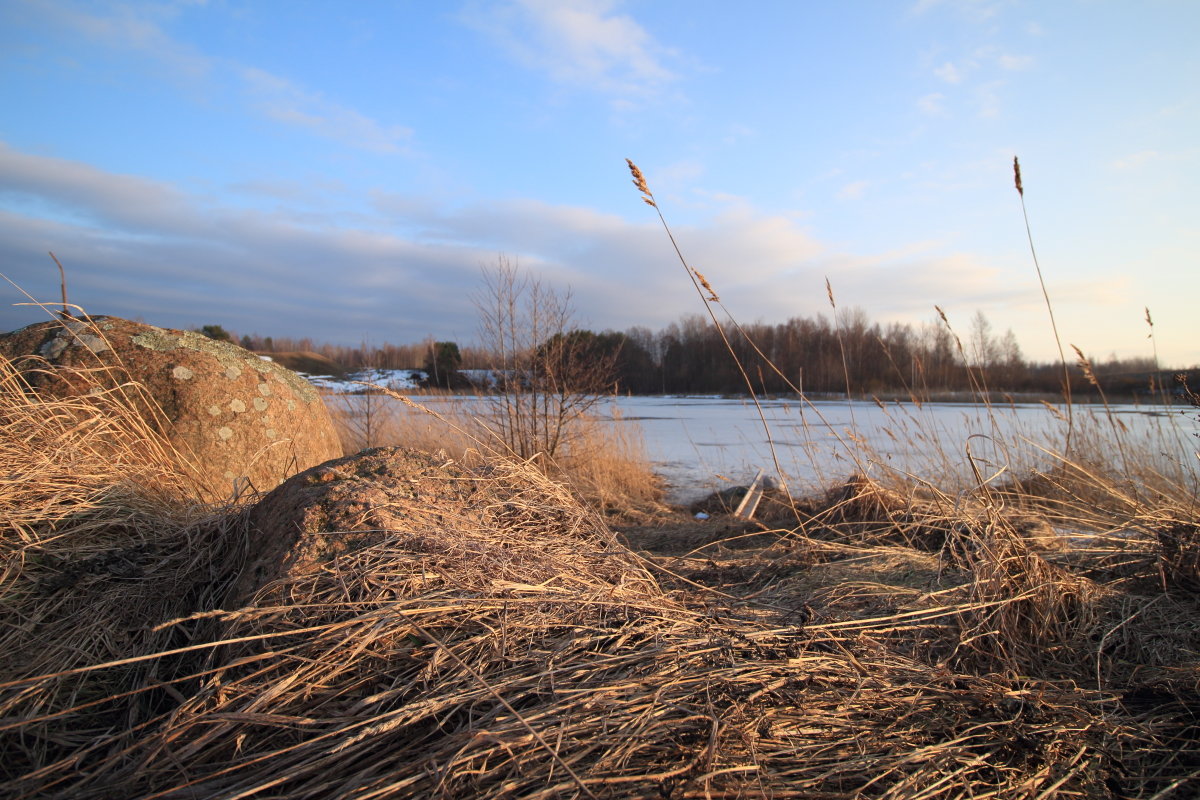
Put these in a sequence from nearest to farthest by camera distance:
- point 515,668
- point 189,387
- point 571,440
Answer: point 515,668 < point 189,387 < point 571,440

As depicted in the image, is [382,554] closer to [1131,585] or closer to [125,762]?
[125,762]

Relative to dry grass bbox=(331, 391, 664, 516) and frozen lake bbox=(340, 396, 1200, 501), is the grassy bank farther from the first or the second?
dry grass bbox=(331, 391, 664, 516)

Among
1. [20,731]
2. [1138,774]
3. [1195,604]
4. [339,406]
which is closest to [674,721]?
[1138,774]

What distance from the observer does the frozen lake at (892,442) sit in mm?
4977

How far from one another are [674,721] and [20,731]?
158 centimetres

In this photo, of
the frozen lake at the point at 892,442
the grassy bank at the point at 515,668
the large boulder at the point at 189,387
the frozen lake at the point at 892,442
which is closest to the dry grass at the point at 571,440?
the frozen lake at the point at 892,442

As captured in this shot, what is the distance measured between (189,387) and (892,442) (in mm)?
12555

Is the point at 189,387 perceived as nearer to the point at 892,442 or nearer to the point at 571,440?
the point at 571,440

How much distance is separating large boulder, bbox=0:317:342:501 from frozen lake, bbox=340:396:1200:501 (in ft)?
10.4

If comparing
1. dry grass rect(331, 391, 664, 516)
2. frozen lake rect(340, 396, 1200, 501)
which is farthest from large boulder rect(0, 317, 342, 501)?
dry grass rect(331, 391, 664, 516)

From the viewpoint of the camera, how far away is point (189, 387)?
370cm

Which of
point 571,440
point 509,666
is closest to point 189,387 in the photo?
point 509,666

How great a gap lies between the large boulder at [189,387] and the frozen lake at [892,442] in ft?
10.4

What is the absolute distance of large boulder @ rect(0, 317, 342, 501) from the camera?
3.41 meters
